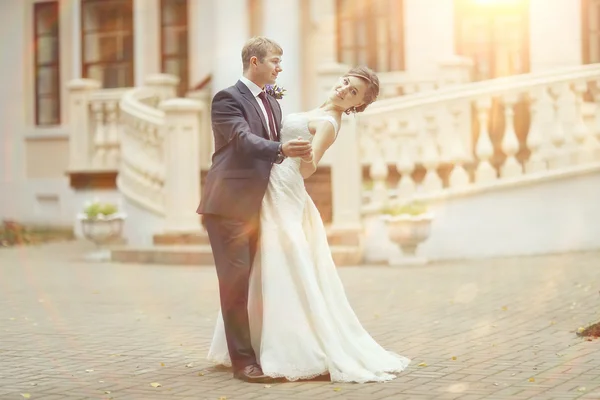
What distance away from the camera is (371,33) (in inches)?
781

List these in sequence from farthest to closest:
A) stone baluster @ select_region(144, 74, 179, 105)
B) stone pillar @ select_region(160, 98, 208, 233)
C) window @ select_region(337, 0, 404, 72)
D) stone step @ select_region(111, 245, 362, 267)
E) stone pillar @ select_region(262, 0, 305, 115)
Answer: window @ select_region(337, 0, 404, 72) → stone baluster @ select_region(144, 74, 179, 105) → stone pillar @ select_region(262, 0, 305, 115) → stone pillar @ select_region(160, 98, 208, 233) → stone step @ select_region(111, 245, 362, 267)

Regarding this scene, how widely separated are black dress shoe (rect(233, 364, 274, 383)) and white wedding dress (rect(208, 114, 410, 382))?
5 centimetres

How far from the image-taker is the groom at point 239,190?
7230mm

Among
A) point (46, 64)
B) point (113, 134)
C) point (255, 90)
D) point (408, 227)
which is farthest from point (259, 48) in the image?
point (46, 64)

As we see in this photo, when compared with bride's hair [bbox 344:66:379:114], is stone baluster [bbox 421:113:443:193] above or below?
below

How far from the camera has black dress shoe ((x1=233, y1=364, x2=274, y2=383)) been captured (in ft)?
23.3

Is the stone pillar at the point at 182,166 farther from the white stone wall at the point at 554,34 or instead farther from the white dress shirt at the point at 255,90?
the white dress shirt at the point at 255,90

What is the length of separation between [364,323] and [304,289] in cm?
260

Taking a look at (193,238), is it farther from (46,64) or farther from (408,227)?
(46,64)

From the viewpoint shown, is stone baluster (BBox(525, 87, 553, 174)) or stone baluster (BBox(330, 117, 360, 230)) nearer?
stone baluster (BBox(525, 87, 553, 174))

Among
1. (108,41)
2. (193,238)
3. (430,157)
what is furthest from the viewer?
(108,41)

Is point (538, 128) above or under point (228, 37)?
under

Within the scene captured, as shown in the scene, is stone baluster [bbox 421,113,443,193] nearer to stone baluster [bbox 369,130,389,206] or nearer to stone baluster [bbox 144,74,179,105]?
stone baluster [bbox 369,130,389,206]

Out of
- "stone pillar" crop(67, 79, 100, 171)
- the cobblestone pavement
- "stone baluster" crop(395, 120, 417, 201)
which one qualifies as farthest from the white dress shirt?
"stone pillar" crop(67, 79, 100, 171)
